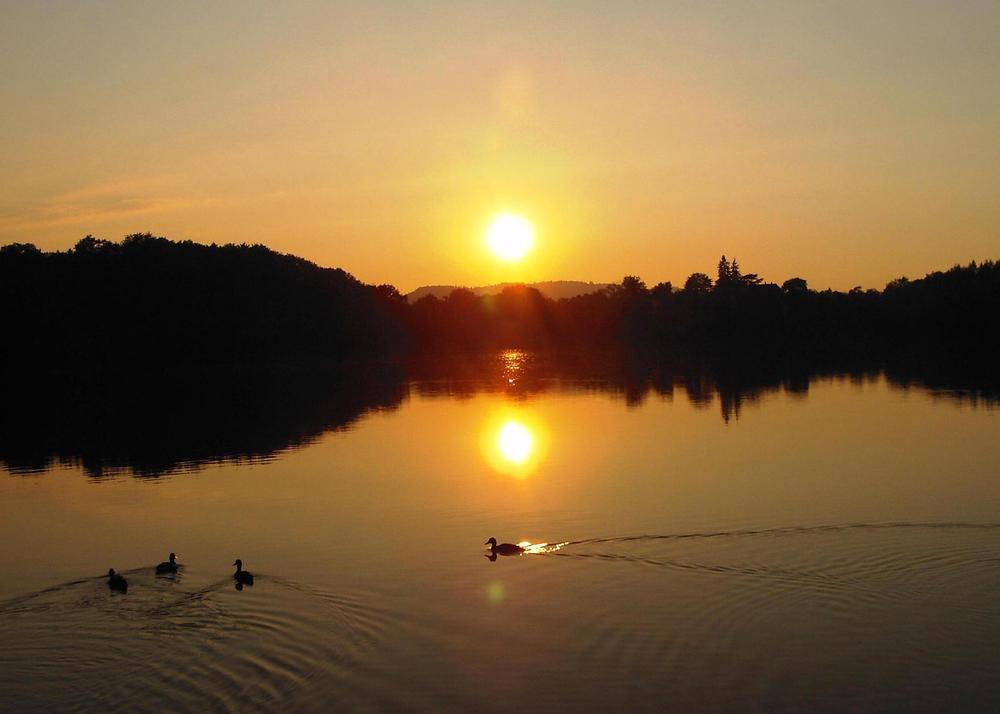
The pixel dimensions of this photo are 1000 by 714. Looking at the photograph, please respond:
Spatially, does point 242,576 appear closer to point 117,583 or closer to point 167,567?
point 167,567

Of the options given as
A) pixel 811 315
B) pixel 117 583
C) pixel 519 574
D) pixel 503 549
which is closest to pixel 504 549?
pixel 503 549

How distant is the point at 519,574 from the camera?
1881 centimetres

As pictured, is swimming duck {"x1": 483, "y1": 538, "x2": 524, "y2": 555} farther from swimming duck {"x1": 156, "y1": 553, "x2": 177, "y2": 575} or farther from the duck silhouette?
swimming duck {"x1": 156, "y1": 553, "x2": 177, "y2": 575}

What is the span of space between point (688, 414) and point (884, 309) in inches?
4418

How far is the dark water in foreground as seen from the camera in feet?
44.1

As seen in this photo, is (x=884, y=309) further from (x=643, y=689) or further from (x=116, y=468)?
(x=643, y=689)

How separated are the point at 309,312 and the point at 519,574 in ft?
392

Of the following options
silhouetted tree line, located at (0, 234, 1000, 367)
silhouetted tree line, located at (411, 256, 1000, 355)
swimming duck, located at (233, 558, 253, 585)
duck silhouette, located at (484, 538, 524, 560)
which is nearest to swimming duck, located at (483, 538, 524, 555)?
duck silhouette, located at (484, 538, 524, 560)

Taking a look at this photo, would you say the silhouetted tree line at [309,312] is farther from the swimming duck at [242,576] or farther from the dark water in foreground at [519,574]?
the swimming duck at [242,576]

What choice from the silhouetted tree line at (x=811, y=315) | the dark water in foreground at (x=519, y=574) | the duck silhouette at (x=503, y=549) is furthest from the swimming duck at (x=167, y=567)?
the silhouetted tree line at (x=811, y=315)

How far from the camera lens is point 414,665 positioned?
46.5 ft

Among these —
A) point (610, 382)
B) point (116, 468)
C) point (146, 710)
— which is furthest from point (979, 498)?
point (610, 382)

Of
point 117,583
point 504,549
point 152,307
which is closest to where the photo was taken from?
point 117,583

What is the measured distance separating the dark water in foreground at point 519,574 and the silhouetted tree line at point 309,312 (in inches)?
2558
